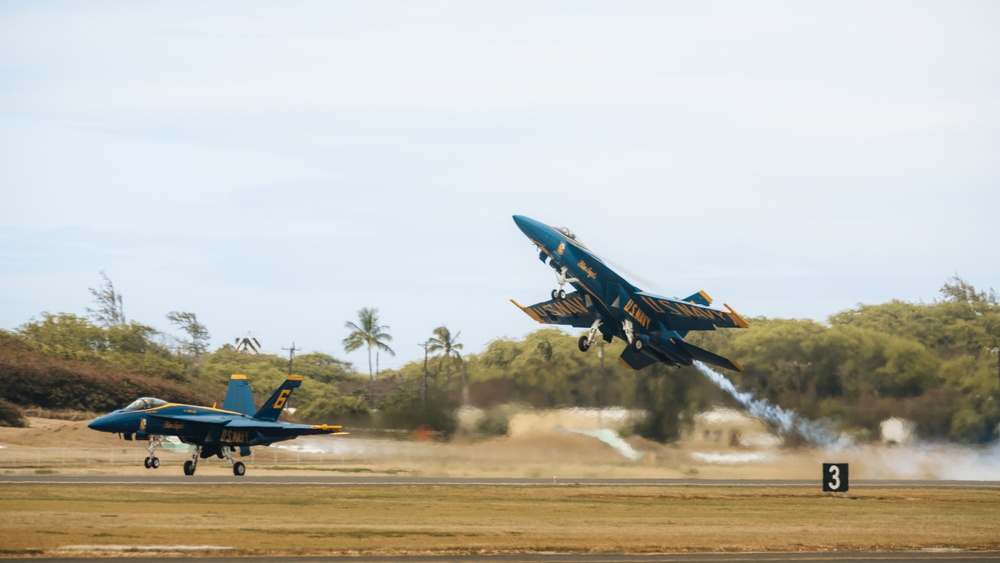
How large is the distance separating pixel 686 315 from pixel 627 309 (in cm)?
252

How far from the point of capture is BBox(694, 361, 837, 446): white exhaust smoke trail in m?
50.4

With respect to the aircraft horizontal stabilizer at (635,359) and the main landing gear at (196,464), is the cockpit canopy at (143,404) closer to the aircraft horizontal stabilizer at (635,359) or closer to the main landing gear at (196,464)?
the main landing gear at (196,464)

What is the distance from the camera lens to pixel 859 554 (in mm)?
28656

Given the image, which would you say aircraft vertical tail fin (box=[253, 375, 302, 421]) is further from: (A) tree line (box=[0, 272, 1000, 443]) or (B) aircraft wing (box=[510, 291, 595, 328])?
(B) aircraft wing (box=[510, 291, 595, 328])

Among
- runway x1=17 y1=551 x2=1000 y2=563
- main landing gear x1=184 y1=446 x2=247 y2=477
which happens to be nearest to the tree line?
main landing gear x1=184 y1=446 x2=247 y2=477

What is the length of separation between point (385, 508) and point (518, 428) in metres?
15.1

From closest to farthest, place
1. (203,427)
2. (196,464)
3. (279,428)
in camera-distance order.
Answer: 1. (196,464)
2. (203,427)
3. (279,428)

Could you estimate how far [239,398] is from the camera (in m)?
58.5

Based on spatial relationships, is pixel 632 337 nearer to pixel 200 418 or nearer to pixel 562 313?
pixel 562 313

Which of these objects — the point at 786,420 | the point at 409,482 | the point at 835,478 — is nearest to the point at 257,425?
the point at 409,482

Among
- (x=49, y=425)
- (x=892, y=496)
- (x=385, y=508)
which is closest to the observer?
(x=385, y=508)

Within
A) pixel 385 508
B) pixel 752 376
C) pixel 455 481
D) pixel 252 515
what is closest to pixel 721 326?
pixel 752 376

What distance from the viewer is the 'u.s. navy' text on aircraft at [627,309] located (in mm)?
47875

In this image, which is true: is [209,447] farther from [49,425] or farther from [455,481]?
[49,425]
